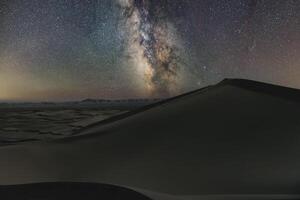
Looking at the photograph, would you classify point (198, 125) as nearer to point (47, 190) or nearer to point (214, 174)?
point (214, 174)

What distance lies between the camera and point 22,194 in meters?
2.30

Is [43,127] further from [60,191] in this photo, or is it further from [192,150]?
[192,150]

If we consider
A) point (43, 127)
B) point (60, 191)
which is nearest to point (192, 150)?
point (60, 191)

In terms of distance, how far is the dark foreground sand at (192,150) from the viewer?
2000mm

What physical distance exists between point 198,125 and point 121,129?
421 millimetres

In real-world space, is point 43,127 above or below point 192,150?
below

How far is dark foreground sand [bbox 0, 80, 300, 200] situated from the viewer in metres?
2.00

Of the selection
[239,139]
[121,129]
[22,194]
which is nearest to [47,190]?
[22,194]

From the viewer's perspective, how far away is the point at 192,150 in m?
2.20

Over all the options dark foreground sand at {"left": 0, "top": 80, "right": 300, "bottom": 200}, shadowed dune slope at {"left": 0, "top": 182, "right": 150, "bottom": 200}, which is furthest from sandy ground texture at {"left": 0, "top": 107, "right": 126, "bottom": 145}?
shadowed dune slope at {"left": 0, "top": 182, "right": 150, "bottom": 200}

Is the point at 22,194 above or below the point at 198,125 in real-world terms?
below

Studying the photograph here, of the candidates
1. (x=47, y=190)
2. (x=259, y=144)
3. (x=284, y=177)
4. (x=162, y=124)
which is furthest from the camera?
(x=162, y=124)

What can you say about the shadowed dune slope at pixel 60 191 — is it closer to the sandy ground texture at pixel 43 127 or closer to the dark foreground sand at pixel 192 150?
the dark foreground sand at pixel 192 150

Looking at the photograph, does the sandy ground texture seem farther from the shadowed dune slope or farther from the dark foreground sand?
the shadowed dune slope
